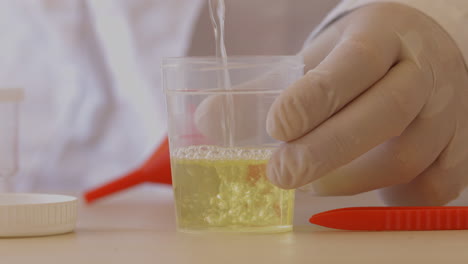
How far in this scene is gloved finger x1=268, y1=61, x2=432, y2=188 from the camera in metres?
0.60

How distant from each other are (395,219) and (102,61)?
1.10 m

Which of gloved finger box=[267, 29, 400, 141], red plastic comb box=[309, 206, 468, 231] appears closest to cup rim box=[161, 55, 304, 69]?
gloved finger box=[267, 29, 400, 141]

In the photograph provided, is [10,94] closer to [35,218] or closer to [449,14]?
[35,218]

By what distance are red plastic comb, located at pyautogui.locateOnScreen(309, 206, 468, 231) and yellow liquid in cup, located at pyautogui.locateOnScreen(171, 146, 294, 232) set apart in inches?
1.9

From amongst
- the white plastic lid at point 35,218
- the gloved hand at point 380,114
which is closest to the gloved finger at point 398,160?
the gloved hand at point 380,114

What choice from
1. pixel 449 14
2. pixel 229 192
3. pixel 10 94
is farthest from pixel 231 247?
pixel 10 94

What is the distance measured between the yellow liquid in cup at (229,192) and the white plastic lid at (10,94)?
0.52 metres

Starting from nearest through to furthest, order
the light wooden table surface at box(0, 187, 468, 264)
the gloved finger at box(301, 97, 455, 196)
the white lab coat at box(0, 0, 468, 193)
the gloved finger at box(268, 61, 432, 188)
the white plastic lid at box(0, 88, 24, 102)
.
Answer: the light wooden table surface at box(0, 187, 468, 264)
the gloved finger at box(268, 61, 432, 188)
the gloved finger at box(301, 97, 455, 196)
the white plastic lid at box(0, 88, 24, 102)
the white lab coat at box(0, 0, 468, 193)

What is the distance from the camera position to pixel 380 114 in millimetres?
669

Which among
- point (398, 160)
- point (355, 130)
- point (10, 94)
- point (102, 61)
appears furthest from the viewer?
point (102, 61)

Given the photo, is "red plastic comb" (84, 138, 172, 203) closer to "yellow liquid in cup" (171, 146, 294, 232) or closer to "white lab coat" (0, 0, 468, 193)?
"white lab coat" (0, 0, 468, 193)

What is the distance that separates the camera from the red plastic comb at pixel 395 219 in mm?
639

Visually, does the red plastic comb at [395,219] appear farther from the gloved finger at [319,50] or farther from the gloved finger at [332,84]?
the gloved finger at [319,50]

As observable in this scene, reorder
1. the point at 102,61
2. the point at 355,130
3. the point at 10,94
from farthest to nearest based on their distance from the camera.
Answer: the point at 102,61, the point at 10,94, the point at 355,130
